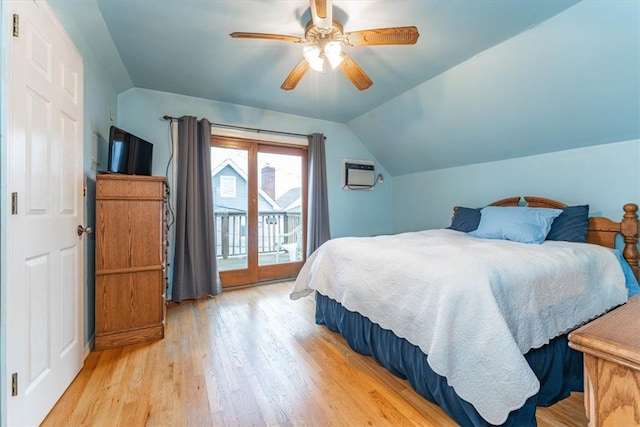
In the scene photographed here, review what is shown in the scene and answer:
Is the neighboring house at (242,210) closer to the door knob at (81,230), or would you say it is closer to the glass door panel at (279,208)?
the glass door panel at (279,208)

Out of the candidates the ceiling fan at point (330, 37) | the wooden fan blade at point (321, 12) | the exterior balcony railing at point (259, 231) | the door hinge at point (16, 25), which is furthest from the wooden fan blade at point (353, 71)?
the exterior balcony railing at point (259, 231)

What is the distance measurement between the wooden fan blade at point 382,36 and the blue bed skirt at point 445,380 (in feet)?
6.20

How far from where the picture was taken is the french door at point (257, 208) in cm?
363

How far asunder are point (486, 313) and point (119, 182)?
2.54m

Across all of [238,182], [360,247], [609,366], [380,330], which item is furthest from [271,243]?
[609,366]

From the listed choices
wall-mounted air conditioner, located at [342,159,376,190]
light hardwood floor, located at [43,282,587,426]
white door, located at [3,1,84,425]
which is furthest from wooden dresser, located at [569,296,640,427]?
wall-mounted air conditioner, located at [342,159,376,190]

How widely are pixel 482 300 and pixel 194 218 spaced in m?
2.94

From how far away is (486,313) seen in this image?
123 cm

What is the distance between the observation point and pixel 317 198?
3947 mm

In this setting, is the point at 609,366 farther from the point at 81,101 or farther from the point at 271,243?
the point at 271,243

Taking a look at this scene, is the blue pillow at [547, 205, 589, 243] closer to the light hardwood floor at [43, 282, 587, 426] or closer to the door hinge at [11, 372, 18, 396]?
the light hardwood floor at [43, 282, 587, 426]

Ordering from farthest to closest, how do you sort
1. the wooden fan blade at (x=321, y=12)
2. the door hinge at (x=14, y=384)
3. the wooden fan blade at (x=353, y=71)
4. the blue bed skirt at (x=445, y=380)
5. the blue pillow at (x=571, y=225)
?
1. the blue pillow at (x=571, y=225)
2. the wooden fan blade at (x=353, y=71)
3. the wooden fan blade at (x=321, y=12)
4. the blue bed skirt at (x=445, y=380)
5. the door hinge at (x=14, y=384)

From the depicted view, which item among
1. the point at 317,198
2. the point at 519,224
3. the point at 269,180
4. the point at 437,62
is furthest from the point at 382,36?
the point at 269,180

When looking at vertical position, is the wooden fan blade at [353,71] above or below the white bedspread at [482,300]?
above
